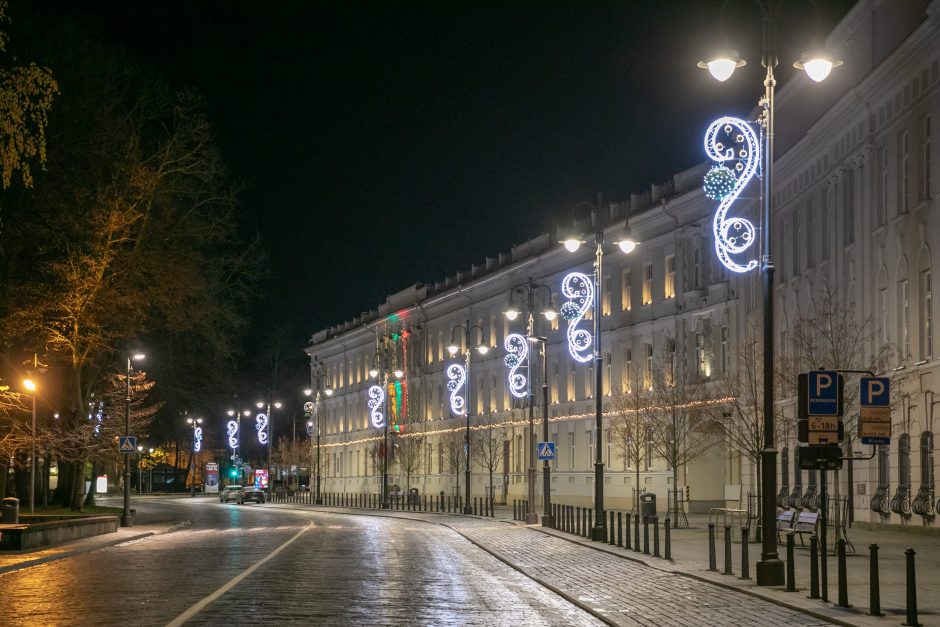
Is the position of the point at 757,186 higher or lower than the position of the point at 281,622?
higher

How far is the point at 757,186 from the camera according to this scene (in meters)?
55.2

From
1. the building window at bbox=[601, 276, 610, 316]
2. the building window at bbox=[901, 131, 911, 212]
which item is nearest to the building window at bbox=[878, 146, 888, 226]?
the building window at bbox=[901, 131, 911, 212]

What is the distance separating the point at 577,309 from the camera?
64375mm

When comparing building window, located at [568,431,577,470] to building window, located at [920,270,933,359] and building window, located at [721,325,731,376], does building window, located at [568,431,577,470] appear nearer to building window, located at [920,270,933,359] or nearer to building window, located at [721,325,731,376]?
building window, located at [721,325,731,376]

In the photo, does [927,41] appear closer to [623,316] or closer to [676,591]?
[676,591]

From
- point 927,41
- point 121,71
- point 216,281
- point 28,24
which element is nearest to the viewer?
point 927,41

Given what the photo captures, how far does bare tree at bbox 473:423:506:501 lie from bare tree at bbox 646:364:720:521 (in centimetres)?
2416

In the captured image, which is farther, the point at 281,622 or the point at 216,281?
the point at 216,281

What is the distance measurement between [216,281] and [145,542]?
19996 millimetres

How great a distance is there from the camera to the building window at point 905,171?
39250 mm

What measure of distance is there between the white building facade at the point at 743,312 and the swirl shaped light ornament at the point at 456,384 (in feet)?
6.03

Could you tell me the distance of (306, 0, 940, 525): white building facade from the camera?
3869cm

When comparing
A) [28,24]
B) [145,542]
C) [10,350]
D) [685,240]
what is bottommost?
[145,542]

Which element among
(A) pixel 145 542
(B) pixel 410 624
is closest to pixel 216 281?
(A) pixel 145 542
